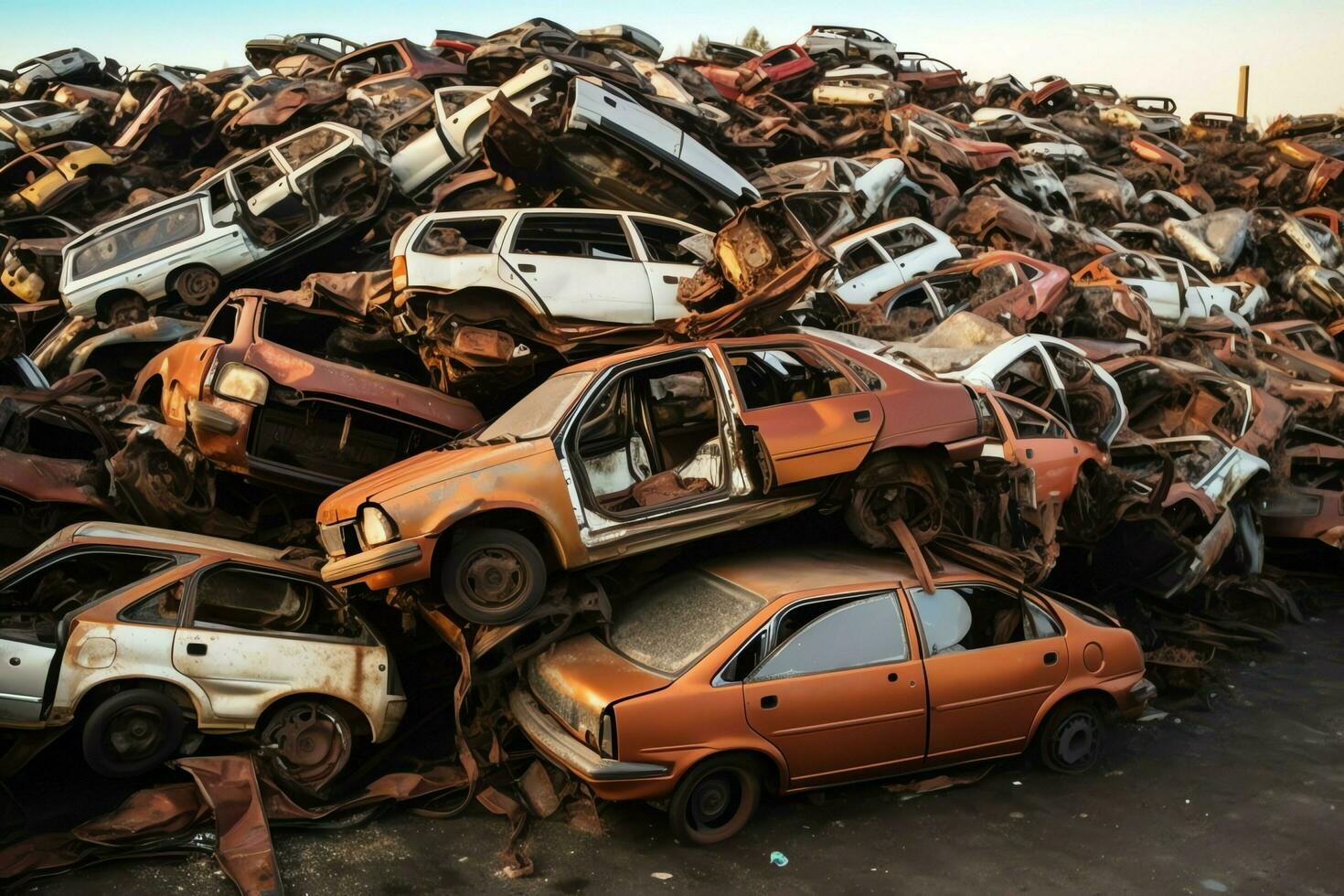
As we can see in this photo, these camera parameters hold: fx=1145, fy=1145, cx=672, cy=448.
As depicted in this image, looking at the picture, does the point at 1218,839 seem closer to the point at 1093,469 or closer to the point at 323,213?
the point at 1093,469

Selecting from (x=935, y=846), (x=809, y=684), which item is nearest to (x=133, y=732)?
(x=809, y=684)

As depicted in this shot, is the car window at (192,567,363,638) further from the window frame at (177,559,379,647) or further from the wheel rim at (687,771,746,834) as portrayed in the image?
the wheel rim at (687,771,746,834)

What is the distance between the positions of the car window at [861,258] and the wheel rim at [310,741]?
8.60m

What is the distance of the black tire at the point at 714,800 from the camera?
549cm

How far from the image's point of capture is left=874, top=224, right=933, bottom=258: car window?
45.3 ft

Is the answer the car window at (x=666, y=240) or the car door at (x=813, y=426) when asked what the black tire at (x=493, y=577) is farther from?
the car window at (x=666, y=240)

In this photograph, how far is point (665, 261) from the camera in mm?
8992

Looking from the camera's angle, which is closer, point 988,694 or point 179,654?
point 179,654

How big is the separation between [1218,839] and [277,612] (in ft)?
17.1

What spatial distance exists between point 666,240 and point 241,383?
11.4 ft

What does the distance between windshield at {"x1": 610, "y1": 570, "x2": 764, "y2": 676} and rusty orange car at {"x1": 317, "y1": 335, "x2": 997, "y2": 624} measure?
1.03 feet

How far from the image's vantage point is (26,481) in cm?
726

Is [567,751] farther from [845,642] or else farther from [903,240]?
[903,240]

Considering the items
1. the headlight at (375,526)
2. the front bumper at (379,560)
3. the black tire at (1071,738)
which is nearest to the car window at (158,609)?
the front bumper at (379,560)
